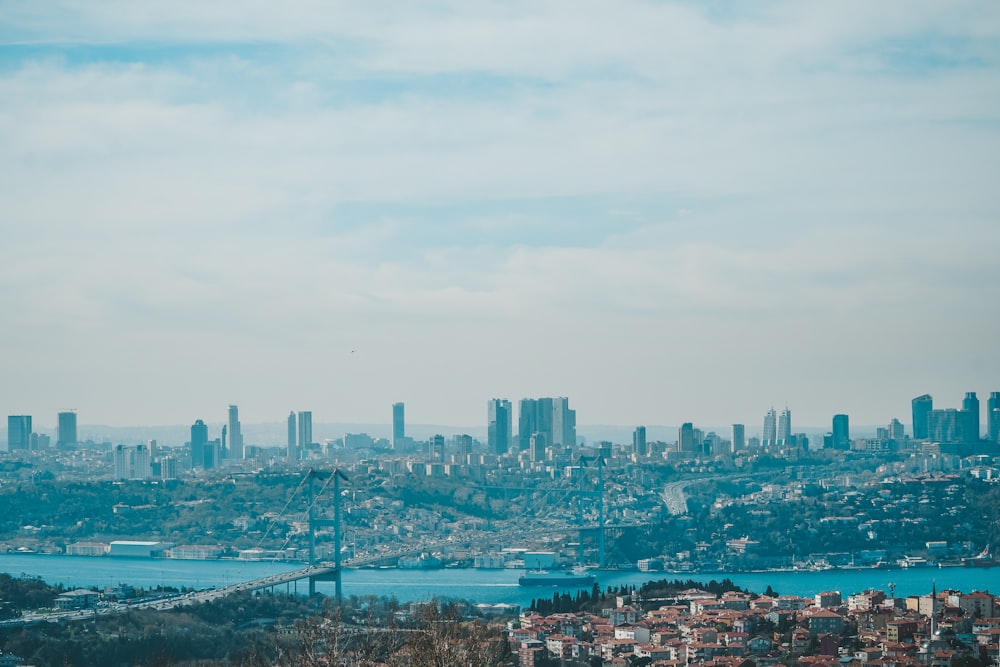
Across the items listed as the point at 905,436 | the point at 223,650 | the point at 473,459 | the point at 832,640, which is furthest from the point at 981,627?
the point at 905,436

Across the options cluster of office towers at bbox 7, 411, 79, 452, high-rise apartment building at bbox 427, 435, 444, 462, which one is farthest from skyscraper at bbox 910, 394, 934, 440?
cluster of office towers at bbox 7, 411, 79, 452

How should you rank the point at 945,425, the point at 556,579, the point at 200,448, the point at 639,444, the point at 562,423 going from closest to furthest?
the point at 556,579 → the point at 945,425 → the point at 639,444 → the point at 200,448 → the point at 562,423

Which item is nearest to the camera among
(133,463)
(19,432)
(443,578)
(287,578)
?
(287,578)

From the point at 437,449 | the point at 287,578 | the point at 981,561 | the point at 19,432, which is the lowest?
the point at 981,561

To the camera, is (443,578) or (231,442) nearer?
(443,578)

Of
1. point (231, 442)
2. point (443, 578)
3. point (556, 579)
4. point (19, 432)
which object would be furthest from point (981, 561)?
point (19, 432)

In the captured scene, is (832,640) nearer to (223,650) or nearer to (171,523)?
(223,650)

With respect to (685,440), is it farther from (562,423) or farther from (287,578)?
(287,578)

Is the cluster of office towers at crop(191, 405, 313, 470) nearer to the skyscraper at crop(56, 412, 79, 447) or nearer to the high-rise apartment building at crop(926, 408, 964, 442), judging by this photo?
the skyscraper at crop(56, 412, 79, 447)
